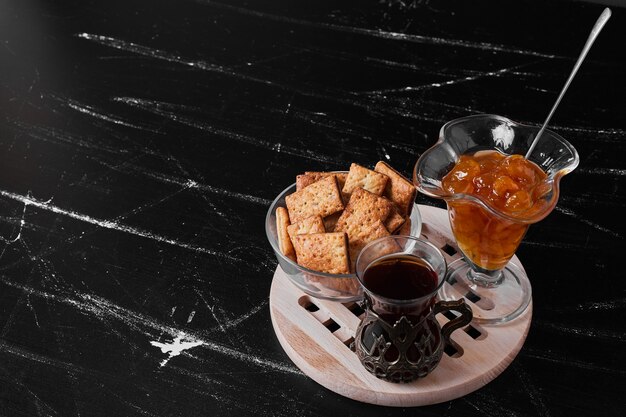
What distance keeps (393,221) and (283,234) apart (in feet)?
0.62

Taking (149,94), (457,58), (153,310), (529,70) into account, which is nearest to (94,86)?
(149,94)

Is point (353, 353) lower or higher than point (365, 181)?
lower

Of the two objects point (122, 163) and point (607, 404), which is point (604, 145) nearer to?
point (607, 404)

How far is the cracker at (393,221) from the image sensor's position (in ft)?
4.37

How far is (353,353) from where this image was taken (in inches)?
50.1

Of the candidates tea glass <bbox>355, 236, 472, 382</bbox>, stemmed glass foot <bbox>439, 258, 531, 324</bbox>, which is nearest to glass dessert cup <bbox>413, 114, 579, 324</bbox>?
stemmed glass foot <bbox>439, 258, 531, 324</bbox>

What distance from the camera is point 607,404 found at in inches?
47.8

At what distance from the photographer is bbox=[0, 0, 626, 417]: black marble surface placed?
1280 millimetres

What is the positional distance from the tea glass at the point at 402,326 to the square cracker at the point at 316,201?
20 centimetres

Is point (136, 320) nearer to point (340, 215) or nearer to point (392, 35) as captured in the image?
point (340, 215)

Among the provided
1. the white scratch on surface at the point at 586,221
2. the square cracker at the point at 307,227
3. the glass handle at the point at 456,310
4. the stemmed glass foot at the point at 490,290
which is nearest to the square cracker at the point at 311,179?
the square cracker at the point at 307,227

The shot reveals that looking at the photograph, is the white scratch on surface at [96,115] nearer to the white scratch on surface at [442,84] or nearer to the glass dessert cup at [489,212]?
the white scratch on surface at [442,84]

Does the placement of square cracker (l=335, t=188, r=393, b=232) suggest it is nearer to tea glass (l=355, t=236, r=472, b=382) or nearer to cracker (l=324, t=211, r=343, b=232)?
cracker (l=324, t=211, r=343, b=232)

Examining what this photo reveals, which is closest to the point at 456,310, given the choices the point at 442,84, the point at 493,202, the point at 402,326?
the point at 402,326
